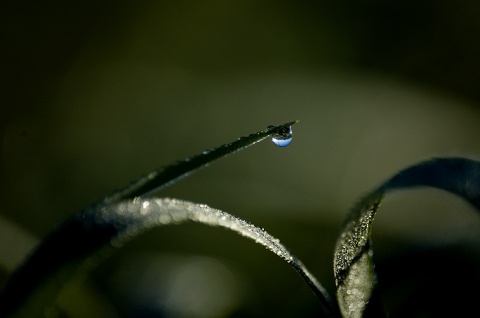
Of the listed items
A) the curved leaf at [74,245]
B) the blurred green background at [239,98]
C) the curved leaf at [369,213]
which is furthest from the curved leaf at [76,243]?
the blurred green background at [239,98]

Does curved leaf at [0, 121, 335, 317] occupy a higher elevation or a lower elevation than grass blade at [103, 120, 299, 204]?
lower

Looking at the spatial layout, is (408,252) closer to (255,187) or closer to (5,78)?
(255,187)

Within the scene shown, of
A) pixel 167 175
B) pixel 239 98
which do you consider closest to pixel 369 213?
pixel 167 175

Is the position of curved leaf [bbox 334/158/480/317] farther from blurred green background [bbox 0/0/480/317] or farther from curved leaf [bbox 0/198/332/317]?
blurred green background [bbox 0/0/480/317]

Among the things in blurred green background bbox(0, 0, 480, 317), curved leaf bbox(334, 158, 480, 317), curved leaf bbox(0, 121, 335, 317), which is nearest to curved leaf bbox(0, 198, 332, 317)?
A: curved leaf bbox(0, 121, 335, 317)

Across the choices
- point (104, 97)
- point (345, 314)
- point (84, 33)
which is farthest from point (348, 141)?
point (345, 314)

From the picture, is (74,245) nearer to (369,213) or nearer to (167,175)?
(167,175)

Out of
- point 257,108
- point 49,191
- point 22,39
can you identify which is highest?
point 22,39
